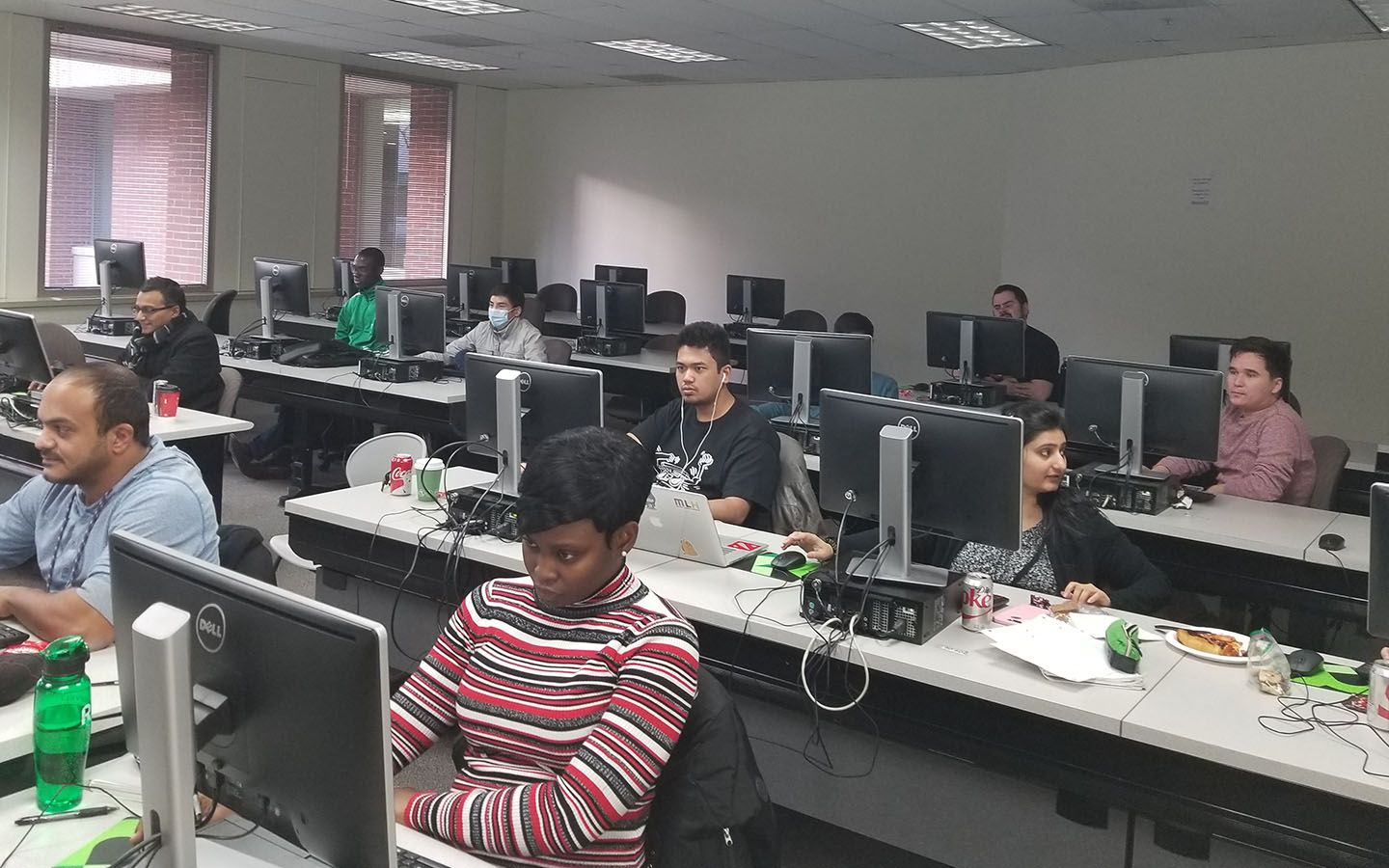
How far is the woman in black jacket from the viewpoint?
118 inches

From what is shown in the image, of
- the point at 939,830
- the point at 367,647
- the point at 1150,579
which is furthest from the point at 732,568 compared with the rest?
the point at 367,647

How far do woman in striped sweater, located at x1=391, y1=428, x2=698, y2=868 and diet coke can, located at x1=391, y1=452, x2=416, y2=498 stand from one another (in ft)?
6.28

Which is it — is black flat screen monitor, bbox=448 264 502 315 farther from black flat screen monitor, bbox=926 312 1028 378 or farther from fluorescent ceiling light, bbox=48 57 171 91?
black flat screen monitor, bbox=926 312 1028 378

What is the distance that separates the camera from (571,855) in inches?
70.5

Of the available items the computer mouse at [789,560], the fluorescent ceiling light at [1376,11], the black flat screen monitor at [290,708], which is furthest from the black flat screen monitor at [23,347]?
the fluorescent ceiling light at [1376,11]

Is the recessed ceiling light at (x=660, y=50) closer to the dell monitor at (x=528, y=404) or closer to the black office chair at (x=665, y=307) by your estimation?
the black office chair at (x=665, y=307)

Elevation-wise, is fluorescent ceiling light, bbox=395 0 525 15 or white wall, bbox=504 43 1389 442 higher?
fluorescent ceiling light, bbox=395 0 525 15

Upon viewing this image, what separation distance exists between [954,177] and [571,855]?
818 cm

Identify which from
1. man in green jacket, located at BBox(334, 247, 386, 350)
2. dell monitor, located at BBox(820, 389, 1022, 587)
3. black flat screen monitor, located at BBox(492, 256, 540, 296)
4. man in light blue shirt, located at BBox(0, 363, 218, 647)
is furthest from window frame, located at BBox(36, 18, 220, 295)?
dell monitor, located at BBox(820, 389, 1022, 587)

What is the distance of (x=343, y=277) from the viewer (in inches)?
374

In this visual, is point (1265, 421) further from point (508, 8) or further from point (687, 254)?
point (687, 254)

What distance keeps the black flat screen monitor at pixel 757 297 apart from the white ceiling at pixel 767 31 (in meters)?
1.64

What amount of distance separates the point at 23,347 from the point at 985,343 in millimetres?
4289

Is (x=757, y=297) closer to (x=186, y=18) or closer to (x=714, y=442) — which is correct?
(x=186, y=18)
